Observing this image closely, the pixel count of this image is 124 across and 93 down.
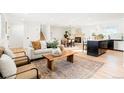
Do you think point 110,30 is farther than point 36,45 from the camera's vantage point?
Yes

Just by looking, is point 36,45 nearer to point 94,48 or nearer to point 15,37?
point 94,48

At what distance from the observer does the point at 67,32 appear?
9.40 m

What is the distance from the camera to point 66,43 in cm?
908

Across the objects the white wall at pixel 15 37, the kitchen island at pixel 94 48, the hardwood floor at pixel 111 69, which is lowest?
the hardwood floor at pixel 111 69

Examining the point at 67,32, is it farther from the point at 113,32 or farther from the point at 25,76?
the point at 25,76

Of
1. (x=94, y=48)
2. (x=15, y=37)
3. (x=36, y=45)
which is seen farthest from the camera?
(x=15, y=37)

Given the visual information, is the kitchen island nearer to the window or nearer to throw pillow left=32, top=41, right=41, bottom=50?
the window

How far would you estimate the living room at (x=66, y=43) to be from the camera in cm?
271

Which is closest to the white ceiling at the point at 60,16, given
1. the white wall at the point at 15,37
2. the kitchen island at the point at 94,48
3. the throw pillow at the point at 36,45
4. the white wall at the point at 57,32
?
the throw pillow at the point at 36,45

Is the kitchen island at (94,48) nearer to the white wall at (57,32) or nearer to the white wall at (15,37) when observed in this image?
the white wall at (15,37)

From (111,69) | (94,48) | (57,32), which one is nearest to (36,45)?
(94,48)

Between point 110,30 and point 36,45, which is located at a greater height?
point 110,30

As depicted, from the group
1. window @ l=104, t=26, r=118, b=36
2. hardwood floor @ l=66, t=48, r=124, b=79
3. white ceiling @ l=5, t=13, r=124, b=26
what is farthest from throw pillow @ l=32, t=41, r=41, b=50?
window @ l=104, t=26, r=118, b=36
